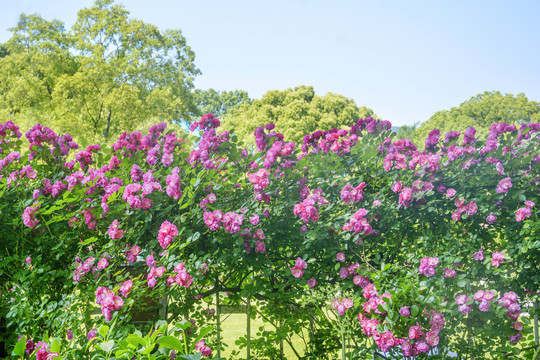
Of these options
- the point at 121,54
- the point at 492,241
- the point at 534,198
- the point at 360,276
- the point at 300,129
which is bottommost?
the point at 360,276

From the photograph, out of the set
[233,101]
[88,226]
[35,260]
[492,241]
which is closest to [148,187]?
[88,226]

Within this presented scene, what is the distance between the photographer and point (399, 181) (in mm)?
2523

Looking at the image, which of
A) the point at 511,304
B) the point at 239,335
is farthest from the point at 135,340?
the point at 239,335

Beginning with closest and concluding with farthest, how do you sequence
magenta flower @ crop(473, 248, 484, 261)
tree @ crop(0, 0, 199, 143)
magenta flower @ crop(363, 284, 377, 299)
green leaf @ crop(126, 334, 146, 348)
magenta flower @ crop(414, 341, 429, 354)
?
green leaf @ crop(126, 334, 146, 348) → magenta flower @ crop(414, 341, 429, 354) → magenta flower @ crop(363, 284, 377, 299) → magenta flower @ crop(473, 248, 484, 261) → tree @ crop(0, 0, 199, 143)

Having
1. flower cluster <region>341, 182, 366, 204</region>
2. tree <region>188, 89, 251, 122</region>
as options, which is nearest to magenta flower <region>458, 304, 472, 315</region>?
flower cluster <region>341, 182, 366, 204</region>

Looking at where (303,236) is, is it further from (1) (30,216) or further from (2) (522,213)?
(1) (30,216)

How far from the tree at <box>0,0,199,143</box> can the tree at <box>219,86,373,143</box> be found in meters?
2.94

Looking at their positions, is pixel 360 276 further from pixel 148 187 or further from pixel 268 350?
pixel 148 187

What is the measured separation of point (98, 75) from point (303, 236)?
51.0 ft

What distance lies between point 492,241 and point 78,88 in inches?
641

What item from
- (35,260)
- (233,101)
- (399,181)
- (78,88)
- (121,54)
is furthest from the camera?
(233,101)

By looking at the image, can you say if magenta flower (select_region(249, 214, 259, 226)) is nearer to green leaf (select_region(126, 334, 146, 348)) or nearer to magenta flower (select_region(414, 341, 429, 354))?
magenta flower (select_region(414, 341, 429, 354))

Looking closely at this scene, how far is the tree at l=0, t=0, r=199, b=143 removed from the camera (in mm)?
15977

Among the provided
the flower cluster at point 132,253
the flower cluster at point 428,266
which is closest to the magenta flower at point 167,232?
the flower cluster at point 132,253
